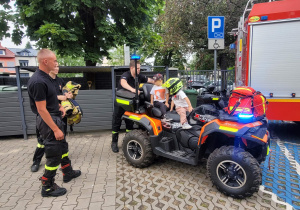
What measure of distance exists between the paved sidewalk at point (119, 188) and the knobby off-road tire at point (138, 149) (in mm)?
166

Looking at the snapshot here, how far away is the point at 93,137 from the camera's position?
19.2 ft

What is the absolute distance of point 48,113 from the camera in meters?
2.62

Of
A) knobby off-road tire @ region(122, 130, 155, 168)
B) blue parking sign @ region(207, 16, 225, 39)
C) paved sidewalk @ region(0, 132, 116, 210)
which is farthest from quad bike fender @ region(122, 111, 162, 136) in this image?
blue parking sign @ region(207, 16, 225, 39)

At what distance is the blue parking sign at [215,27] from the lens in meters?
5.59

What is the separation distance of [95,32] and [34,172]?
4.66 metres

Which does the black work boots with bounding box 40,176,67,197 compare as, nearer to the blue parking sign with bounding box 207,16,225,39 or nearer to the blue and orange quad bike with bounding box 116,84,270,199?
the blue and orange quad bike with bounding box 116,84,270,199

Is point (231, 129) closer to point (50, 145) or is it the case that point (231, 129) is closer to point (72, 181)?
point (50, 145)

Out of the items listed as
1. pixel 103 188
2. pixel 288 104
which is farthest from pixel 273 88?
pixel 103 188

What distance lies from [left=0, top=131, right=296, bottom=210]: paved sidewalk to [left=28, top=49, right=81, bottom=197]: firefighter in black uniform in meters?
0.31

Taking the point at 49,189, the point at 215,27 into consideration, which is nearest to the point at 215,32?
the point at 215,27

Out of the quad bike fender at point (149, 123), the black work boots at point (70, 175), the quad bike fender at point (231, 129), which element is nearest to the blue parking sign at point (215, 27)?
the quad bike fender at point (149, 123)

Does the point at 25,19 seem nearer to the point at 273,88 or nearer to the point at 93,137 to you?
the point at 93,137

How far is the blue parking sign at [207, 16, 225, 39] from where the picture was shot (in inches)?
220

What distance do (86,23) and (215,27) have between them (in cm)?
411
